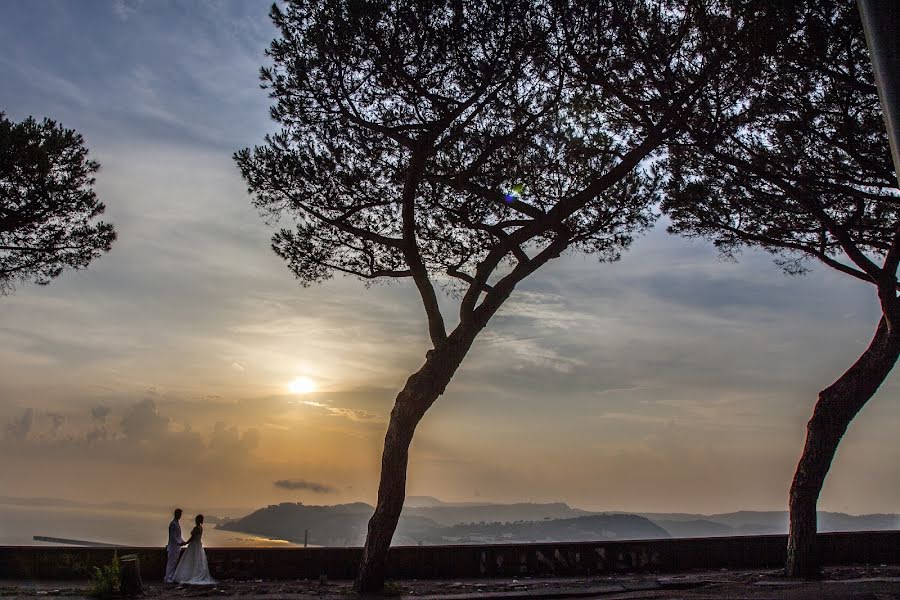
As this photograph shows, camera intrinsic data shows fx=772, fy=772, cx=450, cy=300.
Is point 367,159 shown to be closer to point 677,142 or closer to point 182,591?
point 677,142

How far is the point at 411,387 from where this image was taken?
11.4 meters

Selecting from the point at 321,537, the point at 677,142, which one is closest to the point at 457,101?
the point at 677,142

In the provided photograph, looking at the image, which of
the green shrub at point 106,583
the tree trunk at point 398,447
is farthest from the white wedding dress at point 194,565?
the tree trunk at point 398,447

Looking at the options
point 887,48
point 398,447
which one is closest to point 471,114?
point 398,447

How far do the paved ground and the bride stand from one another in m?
0.33

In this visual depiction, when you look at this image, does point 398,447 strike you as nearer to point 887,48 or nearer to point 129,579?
point 129,579

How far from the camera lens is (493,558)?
1328 centimetres

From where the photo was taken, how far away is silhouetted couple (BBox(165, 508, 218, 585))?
12.7 m

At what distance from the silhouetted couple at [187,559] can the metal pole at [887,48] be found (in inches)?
489

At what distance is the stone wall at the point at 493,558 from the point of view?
12844 millimetres

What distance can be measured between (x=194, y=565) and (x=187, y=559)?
155mm

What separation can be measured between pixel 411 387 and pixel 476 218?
3957 mm

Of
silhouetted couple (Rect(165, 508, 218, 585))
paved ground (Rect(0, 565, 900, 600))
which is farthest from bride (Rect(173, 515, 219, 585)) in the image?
paved ground (Rect(0, 565, 900, 600))

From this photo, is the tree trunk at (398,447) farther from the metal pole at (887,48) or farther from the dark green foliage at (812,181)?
the metal pole at (887,48)
